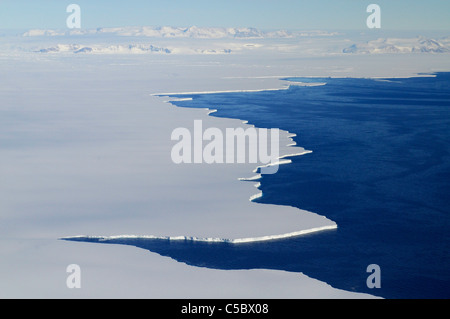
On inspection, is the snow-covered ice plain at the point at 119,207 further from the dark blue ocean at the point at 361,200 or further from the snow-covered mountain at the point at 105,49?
the snow-covered mountain at the point at 105,49

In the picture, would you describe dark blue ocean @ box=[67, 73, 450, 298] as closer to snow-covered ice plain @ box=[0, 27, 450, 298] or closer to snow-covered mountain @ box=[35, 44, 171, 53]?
snow-covered ice plain @ box=[0, 27, 450, 298]

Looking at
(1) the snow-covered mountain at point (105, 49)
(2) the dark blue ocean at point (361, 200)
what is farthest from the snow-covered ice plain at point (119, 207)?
(1) the snow-covered mountain at point (105, 49)

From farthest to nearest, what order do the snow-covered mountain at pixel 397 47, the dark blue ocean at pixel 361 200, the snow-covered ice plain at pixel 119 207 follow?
the snow-covered mountain at pixel 397 47, the dark blue ocean at pixel 361 200, the snow-covered ice plain at pixel 119 207

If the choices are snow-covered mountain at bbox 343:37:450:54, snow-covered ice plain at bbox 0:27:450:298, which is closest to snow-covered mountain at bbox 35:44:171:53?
snow-covered mountain at bbox 343:37:450:54

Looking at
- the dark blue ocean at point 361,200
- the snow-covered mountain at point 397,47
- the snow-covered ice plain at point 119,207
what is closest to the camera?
the snow-covered ice plain at point 119,207

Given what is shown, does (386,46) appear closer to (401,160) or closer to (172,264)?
(401,160)

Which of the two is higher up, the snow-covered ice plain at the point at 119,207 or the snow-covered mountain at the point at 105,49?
the snow-covered mountain at the point at 105,49

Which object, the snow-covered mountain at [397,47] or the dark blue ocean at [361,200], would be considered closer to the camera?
the dark blue ocean at [361,200]

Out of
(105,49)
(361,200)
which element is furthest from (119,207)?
(105,49)

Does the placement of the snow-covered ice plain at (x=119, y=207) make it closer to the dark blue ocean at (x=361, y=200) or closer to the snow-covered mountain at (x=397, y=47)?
the dark blue ocean at (x=361, y=200)
